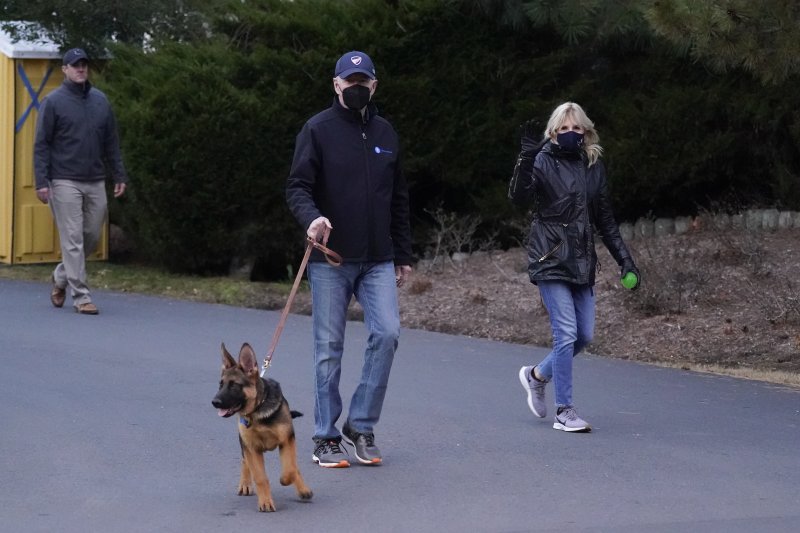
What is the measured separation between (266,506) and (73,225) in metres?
6.09

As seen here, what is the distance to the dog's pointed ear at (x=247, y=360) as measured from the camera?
5895 mm

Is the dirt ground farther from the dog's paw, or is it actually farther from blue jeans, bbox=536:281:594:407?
the dog's paw

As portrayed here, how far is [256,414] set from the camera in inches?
233

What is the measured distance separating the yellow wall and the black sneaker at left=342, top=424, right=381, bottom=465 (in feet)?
26.9

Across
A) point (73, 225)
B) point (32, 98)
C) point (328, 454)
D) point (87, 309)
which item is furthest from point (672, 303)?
point (32, 98)

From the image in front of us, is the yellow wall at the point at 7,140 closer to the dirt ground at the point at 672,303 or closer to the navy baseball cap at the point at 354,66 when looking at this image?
the dirt ground at the point at 672,303

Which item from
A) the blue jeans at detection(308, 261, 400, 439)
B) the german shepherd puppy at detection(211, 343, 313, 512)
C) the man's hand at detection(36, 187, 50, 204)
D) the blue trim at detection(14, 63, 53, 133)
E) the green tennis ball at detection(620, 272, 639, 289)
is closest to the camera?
the german shepherd puppy at detection(211, 343, 313, 512)

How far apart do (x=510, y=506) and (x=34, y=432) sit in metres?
Answer: 2.85

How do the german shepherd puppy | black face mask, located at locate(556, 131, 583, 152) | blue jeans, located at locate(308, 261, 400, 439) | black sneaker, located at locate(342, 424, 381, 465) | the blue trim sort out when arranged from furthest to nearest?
the blue trim, black face mask, located at locate(556, 131, 583, 152), black sneaker, located at locate(342, 424, 381, 465), blue jeans, located at locate(308, 261, 400, 439), the german shepherd puppy

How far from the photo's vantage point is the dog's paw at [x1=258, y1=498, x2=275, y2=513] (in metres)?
6.01

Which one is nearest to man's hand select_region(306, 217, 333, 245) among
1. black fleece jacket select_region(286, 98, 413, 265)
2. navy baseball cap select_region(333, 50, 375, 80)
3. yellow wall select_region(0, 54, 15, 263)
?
black fleece jacket select_region(286, 98, 413, 265)

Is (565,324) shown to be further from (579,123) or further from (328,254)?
(328,254)

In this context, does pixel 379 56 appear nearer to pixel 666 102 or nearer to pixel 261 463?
pixel 666 102

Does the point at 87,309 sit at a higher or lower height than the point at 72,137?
lower
